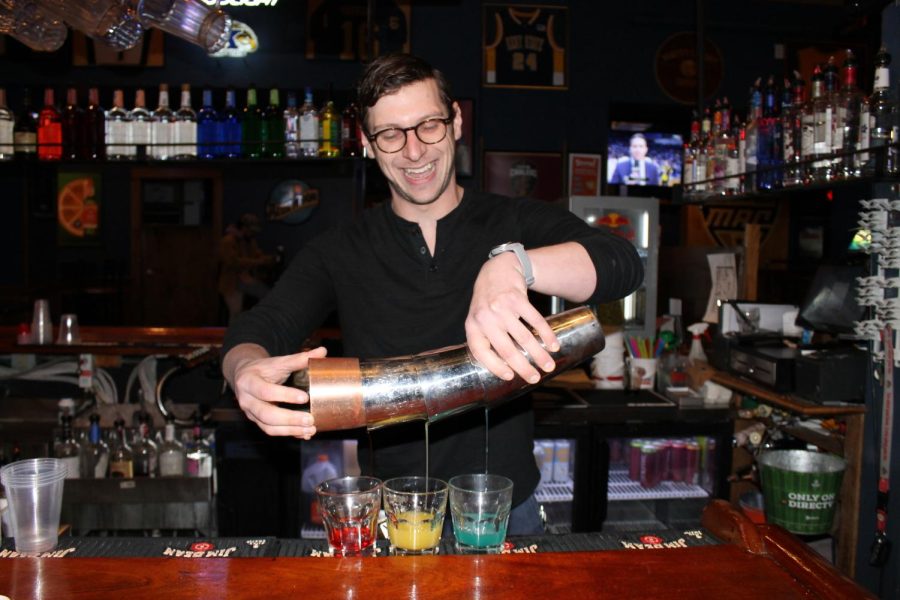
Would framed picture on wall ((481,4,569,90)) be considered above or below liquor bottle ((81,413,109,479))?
above

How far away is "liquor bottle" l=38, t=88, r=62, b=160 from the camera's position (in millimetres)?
3475

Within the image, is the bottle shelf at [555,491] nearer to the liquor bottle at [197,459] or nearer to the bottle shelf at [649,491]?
the bottle shelf at [649,491]

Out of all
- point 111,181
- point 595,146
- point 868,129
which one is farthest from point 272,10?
point 868,129

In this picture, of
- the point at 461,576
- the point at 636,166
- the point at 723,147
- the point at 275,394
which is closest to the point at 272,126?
the point at 723,147

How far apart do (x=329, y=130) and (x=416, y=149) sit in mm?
2168

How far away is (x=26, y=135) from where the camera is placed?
11.5ft

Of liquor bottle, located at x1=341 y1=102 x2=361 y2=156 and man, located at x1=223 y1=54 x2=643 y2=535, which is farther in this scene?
liquor bottle, located at x1=341 y1=102 x2=361 y2=156

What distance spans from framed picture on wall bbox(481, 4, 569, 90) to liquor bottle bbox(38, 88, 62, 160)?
3.87 m

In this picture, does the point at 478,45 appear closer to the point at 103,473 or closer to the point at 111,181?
the point at 111,181

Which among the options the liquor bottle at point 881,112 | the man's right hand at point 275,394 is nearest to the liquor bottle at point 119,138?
the man's right hand at point 275,394

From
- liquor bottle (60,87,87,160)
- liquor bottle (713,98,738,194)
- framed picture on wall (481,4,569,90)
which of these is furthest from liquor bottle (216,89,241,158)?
framed picture on wall (481,4,569,90)

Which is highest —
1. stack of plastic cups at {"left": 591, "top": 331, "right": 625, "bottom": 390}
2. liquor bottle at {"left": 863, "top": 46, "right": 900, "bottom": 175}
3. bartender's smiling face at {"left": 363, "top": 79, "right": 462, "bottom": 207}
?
liquor bottle at {"left": 863, "top": 46, "right": 900, "bottom": 175}

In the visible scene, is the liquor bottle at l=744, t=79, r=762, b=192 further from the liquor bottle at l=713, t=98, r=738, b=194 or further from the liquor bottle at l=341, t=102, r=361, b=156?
the liquor bottle at l=341, t=102, r=361, b=156

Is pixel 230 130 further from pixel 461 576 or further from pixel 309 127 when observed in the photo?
pixel 461 576
